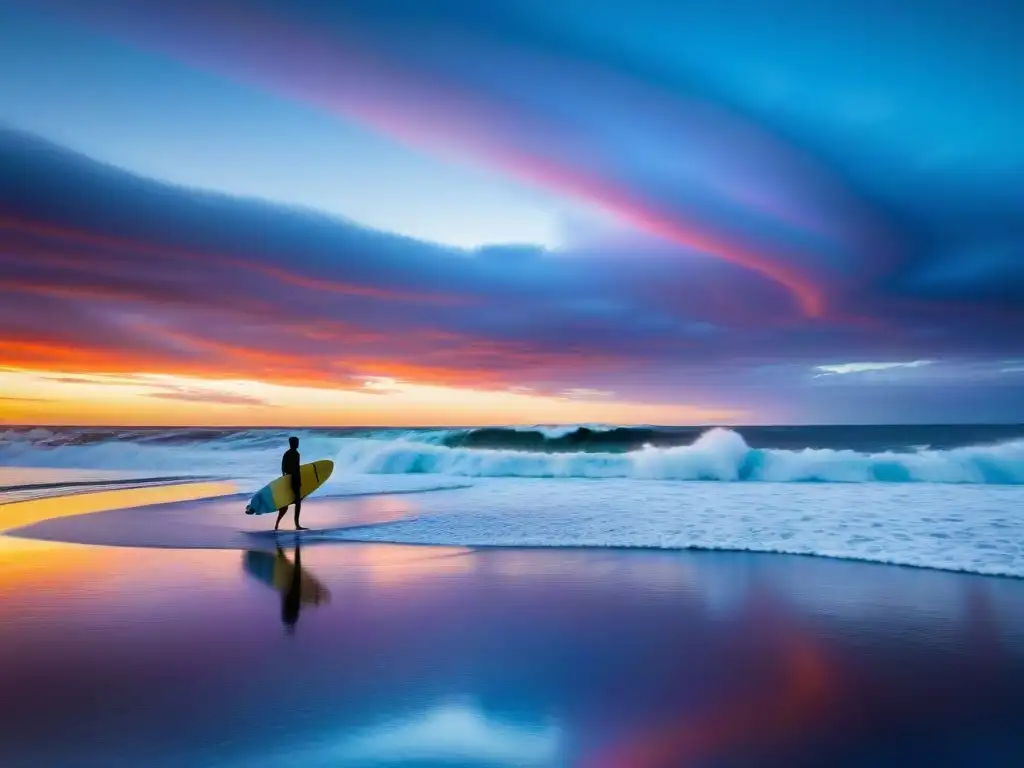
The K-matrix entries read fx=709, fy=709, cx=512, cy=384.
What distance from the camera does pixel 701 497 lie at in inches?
Result: 679

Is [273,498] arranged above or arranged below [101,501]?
above

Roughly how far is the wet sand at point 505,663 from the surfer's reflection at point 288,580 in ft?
0.16

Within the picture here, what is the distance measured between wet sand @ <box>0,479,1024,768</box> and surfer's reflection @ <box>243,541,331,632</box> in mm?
48

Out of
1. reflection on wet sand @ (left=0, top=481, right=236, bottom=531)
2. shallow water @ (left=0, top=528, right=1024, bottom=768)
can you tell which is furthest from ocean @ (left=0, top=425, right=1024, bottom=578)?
shallow water @ (left=0, top=528, right=1024, bottom=768)

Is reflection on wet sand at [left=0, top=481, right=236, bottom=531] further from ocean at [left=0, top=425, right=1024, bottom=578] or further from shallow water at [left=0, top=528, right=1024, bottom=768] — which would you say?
shallow water at [left=0, top=528, right=1024, bottom=768]

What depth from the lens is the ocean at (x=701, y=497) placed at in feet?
35.9

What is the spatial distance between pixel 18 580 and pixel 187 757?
19.7ft

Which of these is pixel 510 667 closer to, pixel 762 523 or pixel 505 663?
pixel 505 663

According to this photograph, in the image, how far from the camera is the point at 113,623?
660 cm

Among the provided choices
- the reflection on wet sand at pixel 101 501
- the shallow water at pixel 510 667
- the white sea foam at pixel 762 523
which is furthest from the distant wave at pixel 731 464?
the shallow water at pixel 510 667

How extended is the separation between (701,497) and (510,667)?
498 inches

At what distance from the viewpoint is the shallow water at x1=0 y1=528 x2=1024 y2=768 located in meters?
4.10

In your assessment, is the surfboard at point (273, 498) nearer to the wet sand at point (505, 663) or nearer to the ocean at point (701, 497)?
the ocean at point (701, 497)

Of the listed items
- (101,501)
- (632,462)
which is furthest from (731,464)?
(101,501)
